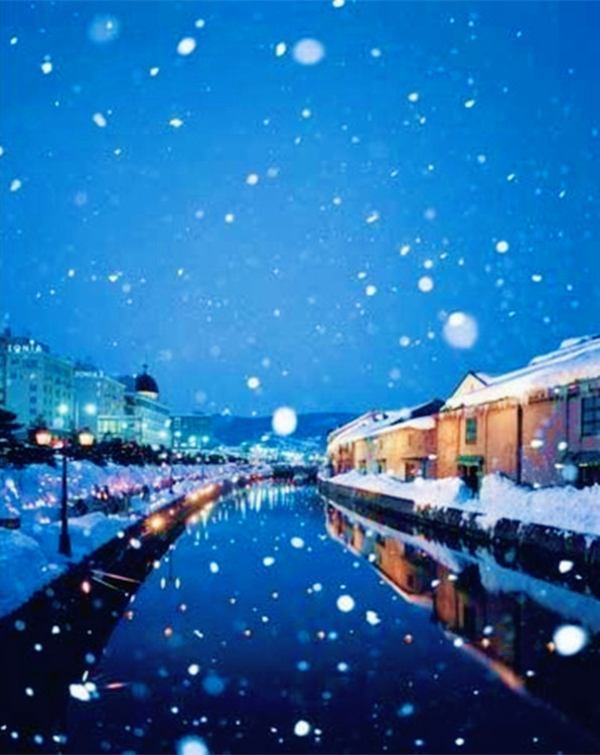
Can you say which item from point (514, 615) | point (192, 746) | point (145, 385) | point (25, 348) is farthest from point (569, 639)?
point (145, 385)

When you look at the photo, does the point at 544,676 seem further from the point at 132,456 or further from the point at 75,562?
the point at 132,456

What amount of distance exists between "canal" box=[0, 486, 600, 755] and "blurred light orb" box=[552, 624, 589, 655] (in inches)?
1.6

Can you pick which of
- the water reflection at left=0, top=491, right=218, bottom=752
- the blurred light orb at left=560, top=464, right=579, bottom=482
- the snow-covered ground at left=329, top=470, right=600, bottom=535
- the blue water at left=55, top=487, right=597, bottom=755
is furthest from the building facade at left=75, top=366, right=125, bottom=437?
the blue water at left=55, top=487, right=597, bottom=755

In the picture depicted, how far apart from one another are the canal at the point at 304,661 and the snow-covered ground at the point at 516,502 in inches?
57.5

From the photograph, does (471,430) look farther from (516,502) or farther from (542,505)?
(542,505)

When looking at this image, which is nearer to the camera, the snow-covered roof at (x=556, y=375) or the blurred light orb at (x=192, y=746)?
the blurred light orb at (x=192, y=746)

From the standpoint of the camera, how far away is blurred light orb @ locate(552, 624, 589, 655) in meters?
11.2

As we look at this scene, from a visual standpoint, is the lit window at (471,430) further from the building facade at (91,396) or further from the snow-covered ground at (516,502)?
the building facade at (91,396)

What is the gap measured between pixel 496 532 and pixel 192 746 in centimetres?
1974

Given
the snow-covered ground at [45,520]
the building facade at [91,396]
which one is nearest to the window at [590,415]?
the snow-covered ground at [45,520]

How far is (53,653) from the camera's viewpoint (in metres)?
10.3

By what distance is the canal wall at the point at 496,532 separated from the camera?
1995cm

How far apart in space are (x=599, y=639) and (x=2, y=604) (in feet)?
29.0

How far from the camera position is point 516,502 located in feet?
83.1
